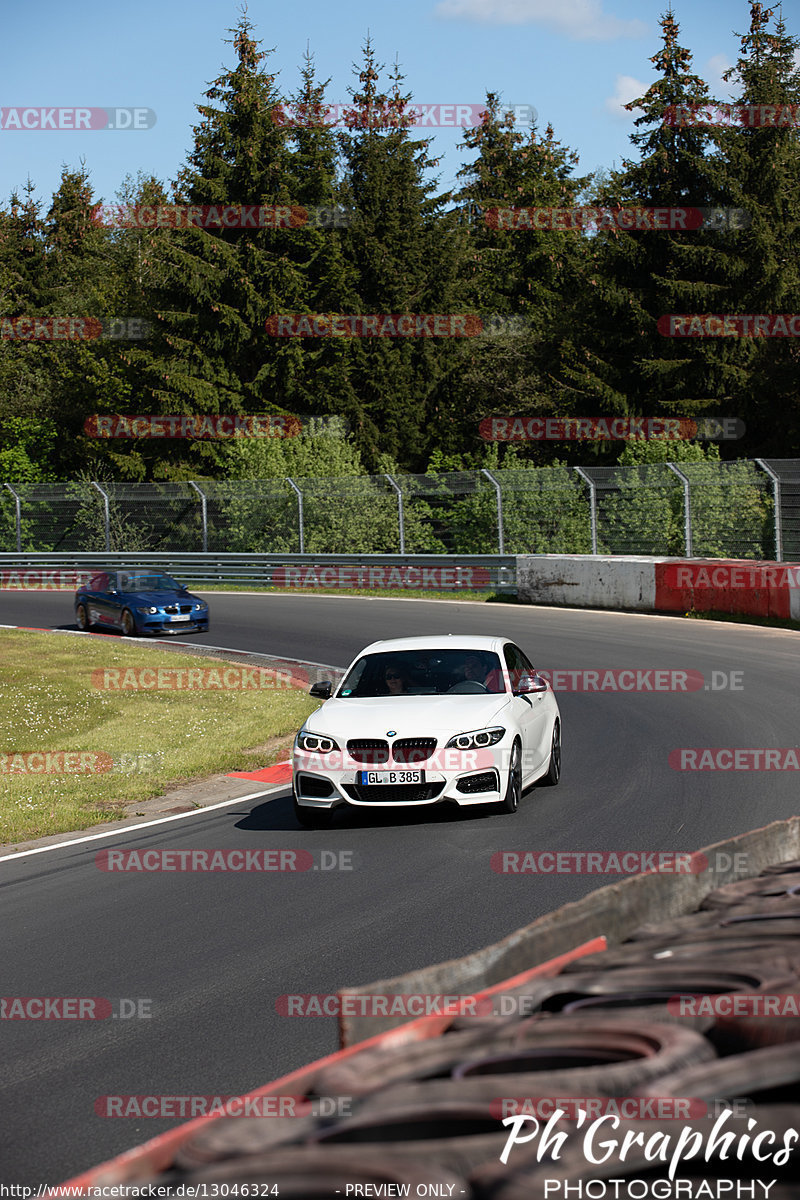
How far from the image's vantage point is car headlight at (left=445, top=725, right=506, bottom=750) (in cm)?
990

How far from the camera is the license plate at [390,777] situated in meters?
9.80

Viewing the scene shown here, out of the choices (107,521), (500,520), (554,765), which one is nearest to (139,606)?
(500,520)

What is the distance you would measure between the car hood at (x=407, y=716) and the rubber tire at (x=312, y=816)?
623 mm

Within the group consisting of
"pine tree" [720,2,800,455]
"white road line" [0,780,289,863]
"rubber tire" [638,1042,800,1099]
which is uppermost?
"pine tree" [720,2,800,455]

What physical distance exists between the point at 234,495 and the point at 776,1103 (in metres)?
37.7

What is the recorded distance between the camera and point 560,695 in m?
17.0

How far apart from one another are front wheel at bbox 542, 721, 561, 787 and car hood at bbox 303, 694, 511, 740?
1041mm

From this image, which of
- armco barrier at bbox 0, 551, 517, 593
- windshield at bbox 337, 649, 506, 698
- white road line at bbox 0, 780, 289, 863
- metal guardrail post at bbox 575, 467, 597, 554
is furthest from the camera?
armco barrier at bbox 0, 551, 517, 593

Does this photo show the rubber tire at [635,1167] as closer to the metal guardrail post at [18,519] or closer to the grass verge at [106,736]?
the grass verge at [106,736]

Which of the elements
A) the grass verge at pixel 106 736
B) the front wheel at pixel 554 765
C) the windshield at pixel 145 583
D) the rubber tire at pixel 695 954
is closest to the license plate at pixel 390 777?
the front wheel at pixel 554 765

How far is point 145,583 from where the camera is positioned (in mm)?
27516

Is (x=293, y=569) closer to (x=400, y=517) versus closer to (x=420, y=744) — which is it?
(x=400, y=517)

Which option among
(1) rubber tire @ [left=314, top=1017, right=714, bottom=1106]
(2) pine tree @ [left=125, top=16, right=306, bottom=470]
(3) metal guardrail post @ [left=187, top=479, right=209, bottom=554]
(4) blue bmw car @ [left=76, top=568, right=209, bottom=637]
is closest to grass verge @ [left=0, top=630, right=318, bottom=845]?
(4) blue bmw car @ [left=76, top=568, right=209, bottom=637]

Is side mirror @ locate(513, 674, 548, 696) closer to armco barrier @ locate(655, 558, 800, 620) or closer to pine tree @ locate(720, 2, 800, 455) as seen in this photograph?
armco barrier @ locate(655, 558, 800, 620)
